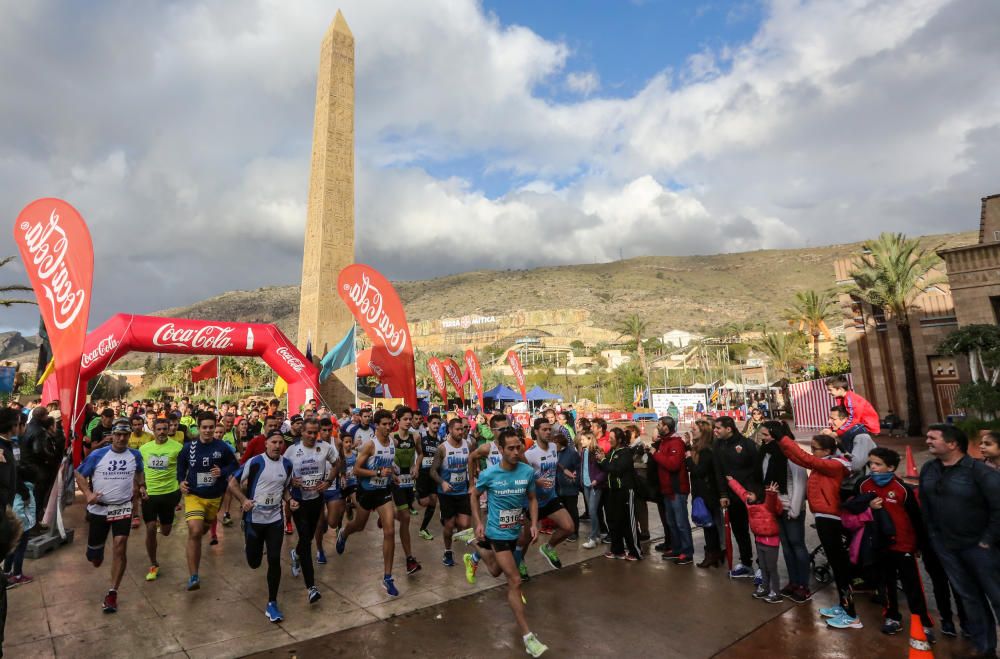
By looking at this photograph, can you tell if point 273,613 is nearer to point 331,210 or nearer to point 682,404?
point 331,210

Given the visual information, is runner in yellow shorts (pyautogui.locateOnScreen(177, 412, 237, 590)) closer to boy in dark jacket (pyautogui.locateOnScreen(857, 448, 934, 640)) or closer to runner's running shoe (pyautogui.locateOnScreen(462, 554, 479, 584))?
runner's running shoe (pyautogui.locateOnScreen(462, 554, 479, 584))

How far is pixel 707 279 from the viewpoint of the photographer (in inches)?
5802

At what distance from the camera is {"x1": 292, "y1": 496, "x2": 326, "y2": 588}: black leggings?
5.32m

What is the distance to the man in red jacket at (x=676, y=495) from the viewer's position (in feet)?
21.4

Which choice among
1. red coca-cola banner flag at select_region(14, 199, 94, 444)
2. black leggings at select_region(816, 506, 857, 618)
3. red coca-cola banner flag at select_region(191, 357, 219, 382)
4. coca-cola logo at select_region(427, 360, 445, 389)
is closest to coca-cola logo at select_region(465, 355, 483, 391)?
coca-cola logo at select_region(427, 360, 445, 389)

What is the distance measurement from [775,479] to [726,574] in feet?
4.86

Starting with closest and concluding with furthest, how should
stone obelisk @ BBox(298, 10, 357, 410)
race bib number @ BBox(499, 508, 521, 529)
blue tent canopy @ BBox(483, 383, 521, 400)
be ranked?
race bib number @ BBox(499, 508, 521, 529) → stone obelisk @ BBox(298, 10, 357, 410) → blue tent canopy @ BBox(483, 383, 521, 400)

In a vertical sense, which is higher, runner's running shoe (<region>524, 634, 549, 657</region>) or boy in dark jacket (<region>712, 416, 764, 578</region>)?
boy in dark jacket (<region>712, 416, 764, 578</region>)

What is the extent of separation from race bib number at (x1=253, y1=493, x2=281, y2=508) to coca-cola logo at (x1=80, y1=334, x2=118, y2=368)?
9.68 meters

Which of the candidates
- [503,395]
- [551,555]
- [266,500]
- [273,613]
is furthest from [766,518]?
[503,395]

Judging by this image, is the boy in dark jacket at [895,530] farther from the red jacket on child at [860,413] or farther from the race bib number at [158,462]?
the race bib number at [158,462]

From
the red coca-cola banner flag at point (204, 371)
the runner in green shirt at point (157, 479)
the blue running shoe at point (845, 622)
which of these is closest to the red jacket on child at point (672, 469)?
the blue running shoe at point (845, 622)

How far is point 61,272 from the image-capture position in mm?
7887

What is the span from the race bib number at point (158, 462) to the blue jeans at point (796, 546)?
674cm
